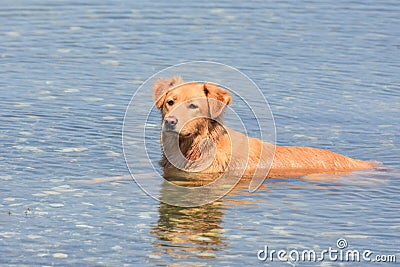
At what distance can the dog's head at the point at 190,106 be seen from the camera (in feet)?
36.9

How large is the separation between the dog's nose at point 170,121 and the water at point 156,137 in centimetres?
86

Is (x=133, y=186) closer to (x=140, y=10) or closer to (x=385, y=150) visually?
(x=385, y=150)

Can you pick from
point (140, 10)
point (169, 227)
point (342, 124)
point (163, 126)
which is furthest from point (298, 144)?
point (140, 10)

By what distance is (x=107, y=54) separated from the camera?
17.3 meters

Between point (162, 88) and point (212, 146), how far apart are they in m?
0.90

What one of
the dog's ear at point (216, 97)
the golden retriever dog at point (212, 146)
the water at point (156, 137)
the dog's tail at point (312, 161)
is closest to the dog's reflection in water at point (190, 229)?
the water at point (156, 137)

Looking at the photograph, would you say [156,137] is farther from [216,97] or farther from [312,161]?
[312,161]

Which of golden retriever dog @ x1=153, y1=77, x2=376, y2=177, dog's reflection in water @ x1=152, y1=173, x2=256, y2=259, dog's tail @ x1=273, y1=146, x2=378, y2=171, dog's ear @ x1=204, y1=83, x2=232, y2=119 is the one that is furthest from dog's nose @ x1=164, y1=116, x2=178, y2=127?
dog's tail @ x1=273, y1=146, x2=378, y2=171

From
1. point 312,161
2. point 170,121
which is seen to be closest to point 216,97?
point 170,121

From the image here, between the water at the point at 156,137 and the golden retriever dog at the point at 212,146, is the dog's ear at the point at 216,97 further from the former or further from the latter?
the water at the point at 156,137

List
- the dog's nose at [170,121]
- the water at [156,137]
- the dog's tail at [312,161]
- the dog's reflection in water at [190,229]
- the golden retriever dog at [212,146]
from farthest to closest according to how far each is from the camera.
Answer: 1. the dog's tail at [312,161]
2. the golden retriever dog at [212,146]
3. the dog's nose at [170,121]
4. the water at [156,137]
5. the dog's reflection in water at [190,229]

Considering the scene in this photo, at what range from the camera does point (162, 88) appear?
38.4 feet

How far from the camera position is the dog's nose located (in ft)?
→ 36.7

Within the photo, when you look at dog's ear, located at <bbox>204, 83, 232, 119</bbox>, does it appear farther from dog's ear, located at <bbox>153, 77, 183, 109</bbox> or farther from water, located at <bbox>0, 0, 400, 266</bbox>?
water, located at <bbox>0, 0, 400, 266</bbox>
